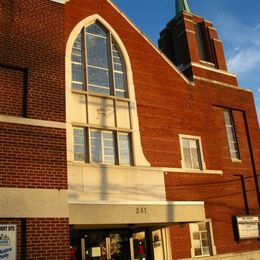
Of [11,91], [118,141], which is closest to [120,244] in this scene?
[118,141]

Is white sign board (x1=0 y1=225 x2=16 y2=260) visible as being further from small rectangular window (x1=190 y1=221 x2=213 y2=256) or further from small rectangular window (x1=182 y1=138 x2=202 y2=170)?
small rectangular window (x1=182 y1=138 x2=202 y2=170)

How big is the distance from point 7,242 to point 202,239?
459 inches

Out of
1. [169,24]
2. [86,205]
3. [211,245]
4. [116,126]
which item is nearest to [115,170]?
[116,126]

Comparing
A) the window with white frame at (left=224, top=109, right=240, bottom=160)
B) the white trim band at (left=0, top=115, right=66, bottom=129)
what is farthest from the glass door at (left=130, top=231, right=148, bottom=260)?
the white trim band at (left=0, top=115, right=66, bottom=129)

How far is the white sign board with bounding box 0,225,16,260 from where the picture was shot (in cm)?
837

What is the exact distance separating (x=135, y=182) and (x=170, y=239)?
299 centimetres

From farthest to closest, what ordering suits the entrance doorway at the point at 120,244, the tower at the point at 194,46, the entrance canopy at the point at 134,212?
the tower at the point at 194,46 < the entrance doorway at the point at 120,244 < the entrance canopy at the point at 134,212

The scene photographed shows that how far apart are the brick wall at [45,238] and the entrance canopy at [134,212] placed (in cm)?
343

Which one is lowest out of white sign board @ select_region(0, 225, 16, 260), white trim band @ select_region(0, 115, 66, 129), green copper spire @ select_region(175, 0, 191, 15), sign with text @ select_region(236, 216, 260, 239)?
white sign board @ select_region(0, 225, 16, 260)

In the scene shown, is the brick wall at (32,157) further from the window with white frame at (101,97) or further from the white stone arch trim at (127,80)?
the window with white frame at (101,97)

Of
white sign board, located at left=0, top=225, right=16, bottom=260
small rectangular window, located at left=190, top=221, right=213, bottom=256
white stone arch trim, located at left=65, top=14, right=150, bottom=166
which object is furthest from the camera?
small rectangular window, located at left=190, top=221, right=213, bottom=256

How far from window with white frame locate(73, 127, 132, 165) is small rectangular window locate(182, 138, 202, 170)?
10.5ft

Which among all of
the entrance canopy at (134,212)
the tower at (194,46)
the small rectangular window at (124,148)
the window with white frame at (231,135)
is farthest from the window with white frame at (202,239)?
the tower at (194,46)

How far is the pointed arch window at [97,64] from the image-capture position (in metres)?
17.2
